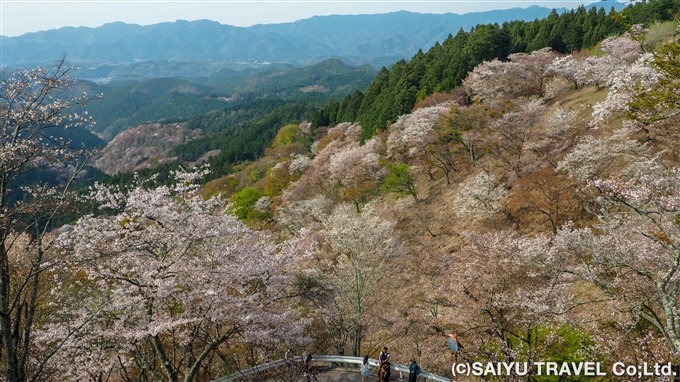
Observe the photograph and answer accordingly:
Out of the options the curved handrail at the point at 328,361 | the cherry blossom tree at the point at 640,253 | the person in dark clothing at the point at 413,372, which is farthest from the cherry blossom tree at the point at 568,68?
the person in dark clothing at the point at 413,372

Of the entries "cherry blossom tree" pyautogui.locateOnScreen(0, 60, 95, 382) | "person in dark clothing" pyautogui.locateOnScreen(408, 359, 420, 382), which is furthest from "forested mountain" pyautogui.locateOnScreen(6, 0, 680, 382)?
"person in dark clothing" pyautogui.locateOnScreen(408, 359, 420, 382)

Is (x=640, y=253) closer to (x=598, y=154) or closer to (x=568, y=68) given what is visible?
(x=598, y=154)

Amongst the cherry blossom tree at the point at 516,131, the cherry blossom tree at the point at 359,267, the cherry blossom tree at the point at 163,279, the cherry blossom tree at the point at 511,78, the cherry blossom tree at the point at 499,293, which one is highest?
the cherry blossom tree at the point at 511,78

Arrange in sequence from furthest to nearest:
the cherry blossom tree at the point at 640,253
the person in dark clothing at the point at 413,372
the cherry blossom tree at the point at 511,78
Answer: the cherry blossom tree at the point at 511,78
the person in dark clothing at the point at 413,372
the cherry blossom tree at the point at 640,253

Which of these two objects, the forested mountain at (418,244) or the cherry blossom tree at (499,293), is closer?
the forested mountain at (418,244)

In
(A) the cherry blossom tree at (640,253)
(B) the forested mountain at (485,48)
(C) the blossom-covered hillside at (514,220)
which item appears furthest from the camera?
(B) the forested mountain at (485,48)

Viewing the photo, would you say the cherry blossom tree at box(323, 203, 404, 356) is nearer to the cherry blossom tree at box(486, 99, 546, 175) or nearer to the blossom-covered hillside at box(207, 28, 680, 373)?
the blossom-covered hillside at box(207, 28, 680, 373)

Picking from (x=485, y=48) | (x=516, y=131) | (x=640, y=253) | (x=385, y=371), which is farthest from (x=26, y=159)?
(x=485, y=48)

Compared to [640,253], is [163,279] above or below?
above

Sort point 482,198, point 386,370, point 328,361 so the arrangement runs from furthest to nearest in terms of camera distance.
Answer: point 482,198 < point 328,361 < point 386,370

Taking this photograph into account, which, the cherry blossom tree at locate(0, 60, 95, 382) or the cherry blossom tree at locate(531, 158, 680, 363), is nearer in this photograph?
the cherry blossom tree at locate(0, 60, 95, 382)

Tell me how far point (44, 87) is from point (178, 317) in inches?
272

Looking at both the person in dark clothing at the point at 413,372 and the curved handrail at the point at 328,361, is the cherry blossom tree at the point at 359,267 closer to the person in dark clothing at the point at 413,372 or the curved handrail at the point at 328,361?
the curved handrail at the point at 328,361

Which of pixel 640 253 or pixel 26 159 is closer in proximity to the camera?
pixel 26 159
